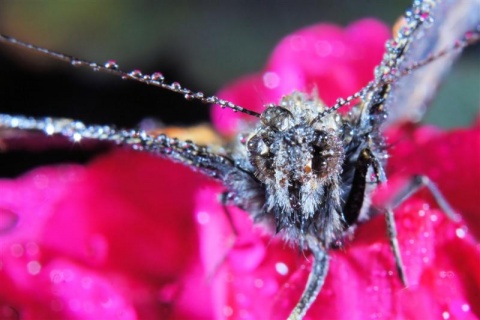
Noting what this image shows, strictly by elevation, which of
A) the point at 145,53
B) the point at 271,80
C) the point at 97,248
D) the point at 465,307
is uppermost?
the point at 145,53

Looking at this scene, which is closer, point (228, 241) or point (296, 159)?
point (296, 159)

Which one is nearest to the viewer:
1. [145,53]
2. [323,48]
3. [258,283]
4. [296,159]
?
[296,159]

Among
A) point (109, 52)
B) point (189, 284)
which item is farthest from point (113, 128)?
point (109, 52)

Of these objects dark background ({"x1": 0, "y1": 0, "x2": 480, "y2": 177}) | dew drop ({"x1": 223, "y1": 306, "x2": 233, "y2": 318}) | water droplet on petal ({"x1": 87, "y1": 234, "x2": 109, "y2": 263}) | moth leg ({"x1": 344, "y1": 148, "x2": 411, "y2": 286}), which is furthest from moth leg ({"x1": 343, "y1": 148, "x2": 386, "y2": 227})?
dark background ({"x1": 0, "y1": 0, "x2": 480, "y2": 177})

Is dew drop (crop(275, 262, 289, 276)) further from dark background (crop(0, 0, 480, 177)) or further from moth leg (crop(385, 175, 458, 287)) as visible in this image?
dark background (crop(0, 0, 480, 177))

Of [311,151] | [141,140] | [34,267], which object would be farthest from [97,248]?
[311,151]

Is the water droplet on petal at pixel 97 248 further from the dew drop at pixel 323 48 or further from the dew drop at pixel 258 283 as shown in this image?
the dew drop at pixel 323 48

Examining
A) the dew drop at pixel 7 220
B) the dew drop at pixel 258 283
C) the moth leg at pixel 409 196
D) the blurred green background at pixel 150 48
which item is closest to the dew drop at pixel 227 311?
the dew drop at pixel 258 283

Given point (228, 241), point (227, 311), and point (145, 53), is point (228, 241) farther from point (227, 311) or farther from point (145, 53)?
point (145, 53)
